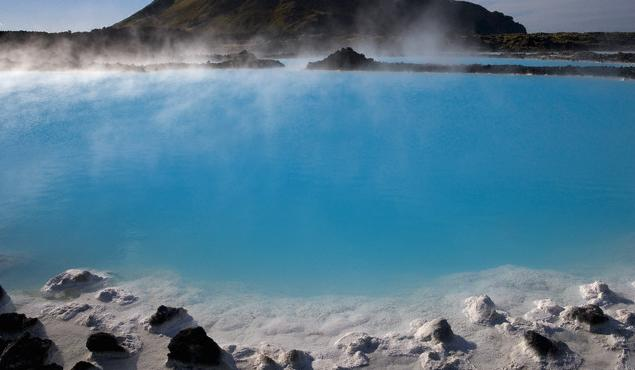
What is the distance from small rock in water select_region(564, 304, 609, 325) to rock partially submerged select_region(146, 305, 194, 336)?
3460mm

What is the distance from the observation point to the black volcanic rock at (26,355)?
3596 millimetres

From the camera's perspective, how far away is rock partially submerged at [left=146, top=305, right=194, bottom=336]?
432 centimetres

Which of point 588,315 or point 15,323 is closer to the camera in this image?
point 15,323

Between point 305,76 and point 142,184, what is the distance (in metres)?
18.4

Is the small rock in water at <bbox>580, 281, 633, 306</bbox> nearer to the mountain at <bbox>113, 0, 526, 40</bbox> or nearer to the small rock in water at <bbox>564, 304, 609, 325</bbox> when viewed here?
the small rock in water at <bbox>564, 304, 609, 325</bbox>

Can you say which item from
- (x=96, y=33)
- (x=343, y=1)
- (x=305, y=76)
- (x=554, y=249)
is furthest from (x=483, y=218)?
(x=343, y=1)

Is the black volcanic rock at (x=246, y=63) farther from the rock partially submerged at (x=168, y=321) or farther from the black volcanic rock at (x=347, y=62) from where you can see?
the rock partially submerged at (x=168, y=321)

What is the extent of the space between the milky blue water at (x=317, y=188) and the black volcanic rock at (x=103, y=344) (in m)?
1.73

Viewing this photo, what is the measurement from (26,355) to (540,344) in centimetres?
400

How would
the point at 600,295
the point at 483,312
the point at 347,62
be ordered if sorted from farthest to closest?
the point at 347,62
the point at 600,295
the point at 483,312

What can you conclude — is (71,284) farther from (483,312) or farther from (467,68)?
(467,68)

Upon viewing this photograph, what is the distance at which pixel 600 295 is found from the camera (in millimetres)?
4859

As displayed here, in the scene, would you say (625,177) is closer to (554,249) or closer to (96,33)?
(554,249)

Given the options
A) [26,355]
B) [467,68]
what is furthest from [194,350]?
[467,68]
